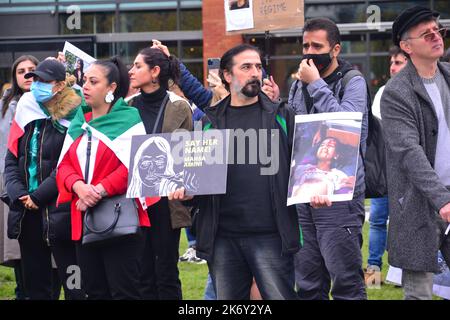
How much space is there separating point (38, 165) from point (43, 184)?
263 mm

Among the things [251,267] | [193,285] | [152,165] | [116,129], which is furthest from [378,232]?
[152,165]

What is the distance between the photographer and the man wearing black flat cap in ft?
16.3

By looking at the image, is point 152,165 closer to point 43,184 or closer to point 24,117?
point 43,184

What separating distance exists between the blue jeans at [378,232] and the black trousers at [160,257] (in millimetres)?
2703

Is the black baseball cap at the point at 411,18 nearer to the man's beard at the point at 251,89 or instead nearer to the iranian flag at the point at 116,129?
the man's beard at the point at 251,89

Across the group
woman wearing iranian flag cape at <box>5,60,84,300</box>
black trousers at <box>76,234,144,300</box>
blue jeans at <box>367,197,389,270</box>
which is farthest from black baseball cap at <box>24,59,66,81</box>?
blue jeans at <box>367,197,389,270</box>

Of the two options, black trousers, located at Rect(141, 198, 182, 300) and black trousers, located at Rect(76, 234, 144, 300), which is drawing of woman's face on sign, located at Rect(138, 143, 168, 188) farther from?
black trousers, located at Rect(141, 198, 182, 300)

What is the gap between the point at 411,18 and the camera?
5.21 metres

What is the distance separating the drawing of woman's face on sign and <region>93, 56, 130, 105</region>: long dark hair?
1074mm

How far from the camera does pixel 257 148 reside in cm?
515

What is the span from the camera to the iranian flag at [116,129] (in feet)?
19.9

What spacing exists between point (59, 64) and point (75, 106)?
0.39 m

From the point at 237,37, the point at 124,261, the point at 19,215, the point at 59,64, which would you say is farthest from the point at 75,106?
the point at 237,37
